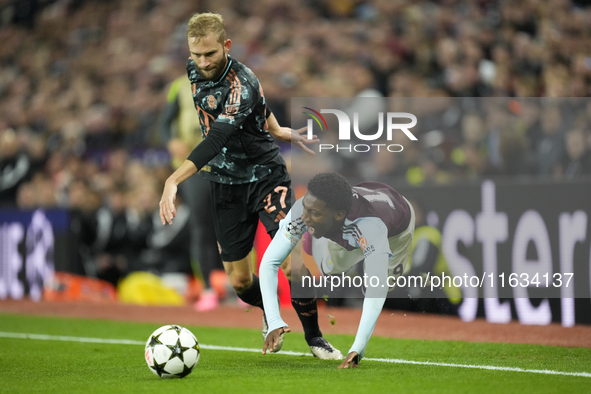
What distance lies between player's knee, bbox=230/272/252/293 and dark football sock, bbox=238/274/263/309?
0.04 m

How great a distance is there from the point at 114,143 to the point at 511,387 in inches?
402

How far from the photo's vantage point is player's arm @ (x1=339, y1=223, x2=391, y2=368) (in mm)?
4445

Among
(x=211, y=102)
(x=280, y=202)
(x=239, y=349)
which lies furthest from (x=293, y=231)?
(x=239, y=349)

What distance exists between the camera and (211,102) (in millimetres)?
4977

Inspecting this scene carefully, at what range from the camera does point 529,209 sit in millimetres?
7250

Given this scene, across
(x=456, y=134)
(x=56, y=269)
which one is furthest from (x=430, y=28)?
(x=56, y=269)

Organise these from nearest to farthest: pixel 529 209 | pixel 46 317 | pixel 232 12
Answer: pixel 529 209
pixel 46 317
pixel 232 12

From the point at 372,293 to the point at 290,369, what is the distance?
2.52ft

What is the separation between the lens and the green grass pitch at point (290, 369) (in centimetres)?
398

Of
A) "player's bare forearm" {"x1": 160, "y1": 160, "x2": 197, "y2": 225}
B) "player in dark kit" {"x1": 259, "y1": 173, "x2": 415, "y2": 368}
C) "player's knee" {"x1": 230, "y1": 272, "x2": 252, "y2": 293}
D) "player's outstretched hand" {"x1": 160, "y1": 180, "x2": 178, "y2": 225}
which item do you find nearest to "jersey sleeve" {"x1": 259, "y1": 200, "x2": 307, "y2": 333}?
"player in dark kit" {"x1": 259, "y1": 173, "x2": 415, "y2": 368}

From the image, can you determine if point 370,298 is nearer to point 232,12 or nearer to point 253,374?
point 253,374

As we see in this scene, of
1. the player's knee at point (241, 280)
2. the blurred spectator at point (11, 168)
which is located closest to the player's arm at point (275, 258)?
the player's knee at point (241, 280)

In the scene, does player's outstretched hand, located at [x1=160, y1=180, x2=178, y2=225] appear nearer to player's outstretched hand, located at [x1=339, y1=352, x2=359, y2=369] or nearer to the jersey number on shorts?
the jersey number on shorts

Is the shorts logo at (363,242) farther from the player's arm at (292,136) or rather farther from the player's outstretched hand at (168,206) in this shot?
the player's outstretched hand at (168,206)
